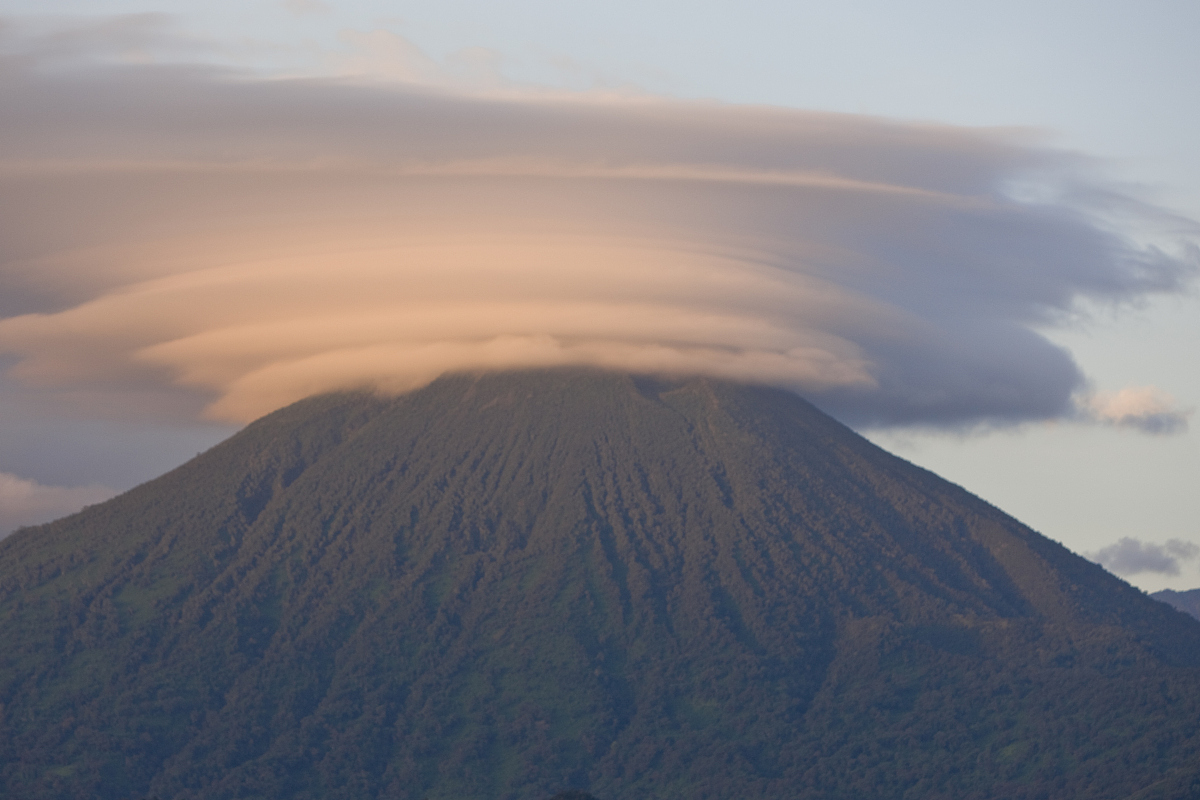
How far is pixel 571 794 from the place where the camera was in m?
165

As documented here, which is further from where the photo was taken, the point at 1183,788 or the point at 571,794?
the point at 1183,788

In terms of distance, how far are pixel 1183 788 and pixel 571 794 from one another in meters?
64.8

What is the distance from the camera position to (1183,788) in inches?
7293
